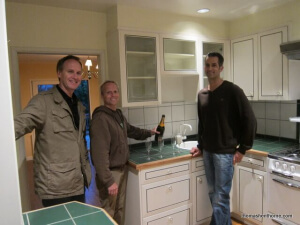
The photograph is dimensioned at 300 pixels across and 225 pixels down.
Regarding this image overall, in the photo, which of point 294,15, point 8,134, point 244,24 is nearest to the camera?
point 8,134

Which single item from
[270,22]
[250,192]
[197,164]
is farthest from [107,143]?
[270,22]

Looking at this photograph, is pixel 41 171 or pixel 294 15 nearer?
pixel 41 171

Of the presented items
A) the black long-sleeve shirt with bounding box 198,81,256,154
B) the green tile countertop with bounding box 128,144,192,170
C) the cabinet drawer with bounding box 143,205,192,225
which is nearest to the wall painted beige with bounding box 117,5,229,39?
the black long-sleeve shirt with bounding box 198,81,256,154

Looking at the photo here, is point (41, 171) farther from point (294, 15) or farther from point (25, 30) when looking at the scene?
point (294, 15)

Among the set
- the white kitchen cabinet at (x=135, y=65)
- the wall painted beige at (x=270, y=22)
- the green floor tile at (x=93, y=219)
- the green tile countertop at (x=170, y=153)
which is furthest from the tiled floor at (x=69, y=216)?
the wall painted beige at (x=270, y=22)

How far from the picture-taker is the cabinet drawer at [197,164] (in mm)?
2375

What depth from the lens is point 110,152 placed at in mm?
2004

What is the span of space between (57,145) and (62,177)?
0.20 m

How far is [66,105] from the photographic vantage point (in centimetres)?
158

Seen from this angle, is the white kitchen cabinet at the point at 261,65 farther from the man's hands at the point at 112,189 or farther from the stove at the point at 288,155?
the man's hands at the point at 112,189

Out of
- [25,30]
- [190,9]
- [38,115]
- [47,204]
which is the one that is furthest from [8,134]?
[190,9]

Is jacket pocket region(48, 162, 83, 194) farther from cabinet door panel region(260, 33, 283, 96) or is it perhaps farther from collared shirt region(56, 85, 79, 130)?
cabinet door panel region(260, 33, 283, 96)

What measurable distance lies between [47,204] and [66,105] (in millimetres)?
644

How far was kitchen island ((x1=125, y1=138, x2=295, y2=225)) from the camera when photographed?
2107 mm
